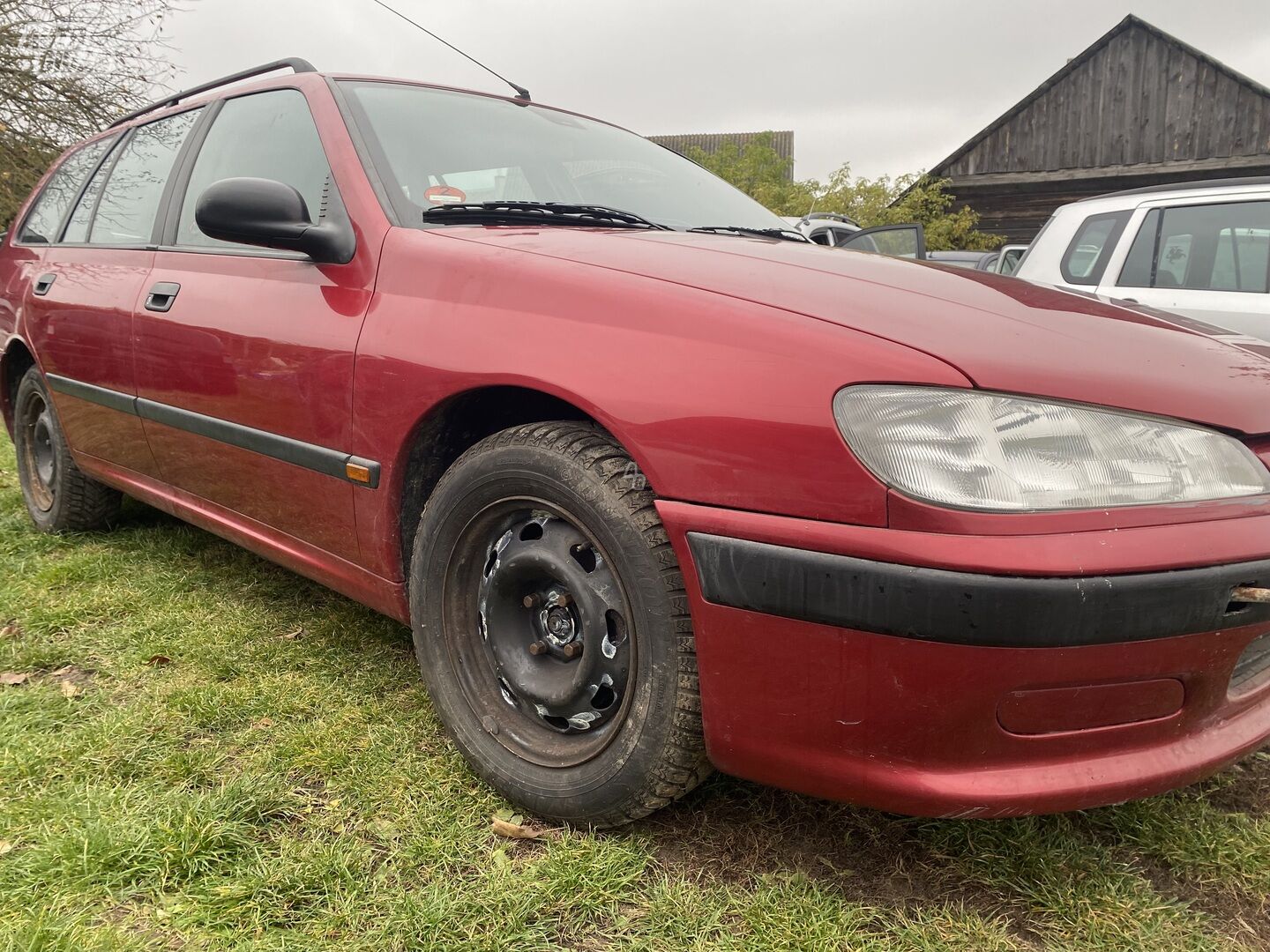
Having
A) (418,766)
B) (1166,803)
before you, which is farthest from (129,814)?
(1166,803)

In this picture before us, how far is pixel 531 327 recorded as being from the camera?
1.52m

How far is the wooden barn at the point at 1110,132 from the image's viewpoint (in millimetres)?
17359

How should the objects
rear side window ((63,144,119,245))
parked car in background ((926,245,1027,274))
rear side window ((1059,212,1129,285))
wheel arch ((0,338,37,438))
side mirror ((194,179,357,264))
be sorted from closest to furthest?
side mirror ((194,179,357,264)) < rear side window ((63,144,119,245)) < wheel arch ((0,338,37,438)) < rear side window ((1059,212,1129,285)) < parked car in background ((926,245,1027,274))

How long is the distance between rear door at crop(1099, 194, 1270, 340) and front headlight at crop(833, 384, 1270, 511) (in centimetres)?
363

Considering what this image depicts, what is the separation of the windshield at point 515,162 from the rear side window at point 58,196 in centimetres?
190

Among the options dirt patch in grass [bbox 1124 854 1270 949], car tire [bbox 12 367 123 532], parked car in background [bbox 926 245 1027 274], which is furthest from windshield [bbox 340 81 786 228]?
parked car in background [bbox 926 245 1027 274]

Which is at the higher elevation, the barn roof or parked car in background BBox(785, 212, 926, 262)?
the barn roof

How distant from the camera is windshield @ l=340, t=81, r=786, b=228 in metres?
2.06

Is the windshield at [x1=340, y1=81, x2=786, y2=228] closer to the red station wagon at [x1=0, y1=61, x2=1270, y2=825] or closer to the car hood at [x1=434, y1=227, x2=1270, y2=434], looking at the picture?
the red station wagon at [x1=0, y1=61, x2=1270, y2=825]

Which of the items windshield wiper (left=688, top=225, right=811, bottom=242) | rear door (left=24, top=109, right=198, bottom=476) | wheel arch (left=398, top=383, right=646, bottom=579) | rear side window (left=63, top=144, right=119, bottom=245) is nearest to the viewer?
wheel arch (left=398, top=383, right=646, bottom=579)

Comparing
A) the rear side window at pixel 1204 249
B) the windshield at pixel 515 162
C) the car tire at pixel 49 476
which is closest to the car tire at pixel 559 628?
the windshield at pixel 515 162

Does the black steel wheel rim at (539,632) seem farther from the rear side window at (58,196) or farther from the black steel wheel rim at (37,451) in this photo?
the rear side window at (58,196)

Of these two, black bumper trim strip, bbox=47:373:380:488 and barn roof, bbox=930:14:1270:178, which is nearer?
black bumper trim strip, bbox=47:373:380:488

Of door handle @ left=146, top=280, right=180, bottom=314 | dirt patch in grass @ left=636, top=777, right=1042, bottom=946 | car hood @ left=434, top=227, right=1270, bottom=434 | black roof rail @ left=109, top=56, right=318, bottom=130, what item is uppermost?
black roof rail @ left=109, top=56, right=318, bottom=130
